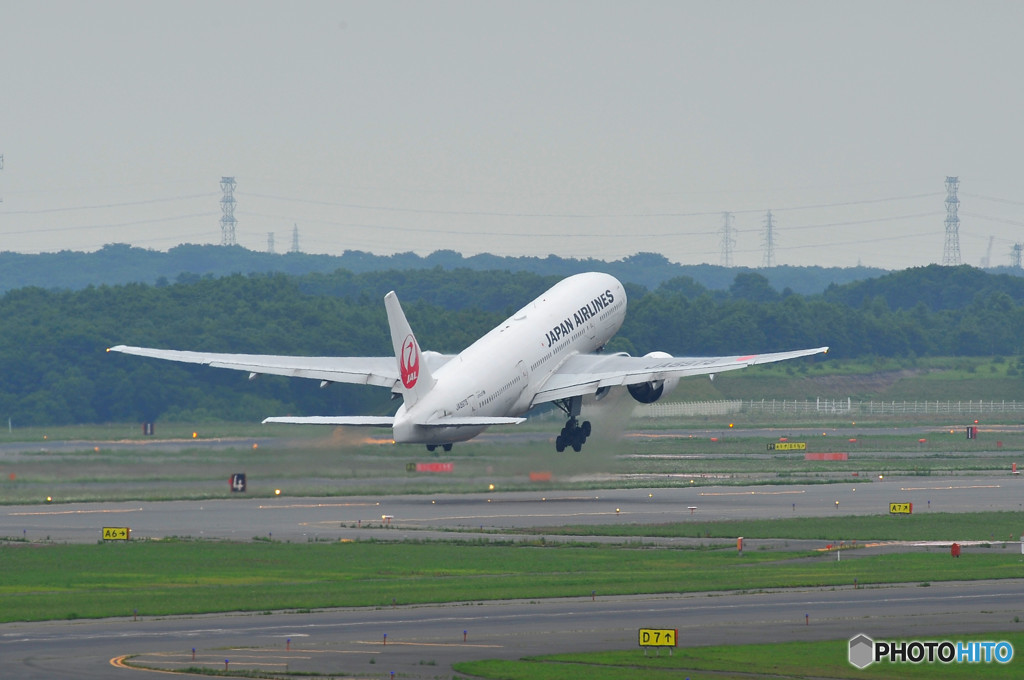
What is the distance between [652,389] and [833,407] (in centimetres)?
7723

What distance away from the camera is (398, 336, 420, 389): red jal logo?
68.2 meters

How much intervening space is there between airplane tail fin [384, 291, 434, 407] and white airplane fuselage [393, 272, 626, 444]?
Answer: 0.43 meters

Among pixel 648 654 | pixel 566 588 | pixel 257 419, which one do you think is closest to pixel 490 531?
pixel 566 588

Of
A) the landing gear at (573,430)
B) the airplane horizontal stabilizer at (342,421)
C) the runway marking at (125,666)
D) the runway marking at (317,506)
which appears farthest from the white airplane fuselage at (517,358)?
the runway marking at (125,666)

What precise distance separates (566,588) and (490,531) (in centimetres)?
1695

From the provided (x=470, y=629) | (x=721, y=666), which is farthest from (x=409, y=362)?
(x=721, y=666)

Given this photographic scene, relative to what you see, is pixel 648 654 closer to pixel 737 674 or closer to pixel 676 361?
pixel 737 674

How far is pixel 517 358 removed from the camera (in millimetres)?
78875

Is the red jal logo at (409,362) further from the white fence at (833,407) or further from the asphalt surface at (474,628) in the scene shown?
the white fence at (833,407)

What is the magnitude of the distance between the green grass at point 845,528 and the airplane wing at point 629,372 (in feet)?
46.4

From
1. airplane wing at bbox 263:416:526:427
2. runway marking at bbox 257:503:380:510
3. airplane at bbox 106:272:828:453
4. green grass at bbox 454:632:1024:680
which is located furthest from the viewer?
runway marking at bbox 257:503:380:510

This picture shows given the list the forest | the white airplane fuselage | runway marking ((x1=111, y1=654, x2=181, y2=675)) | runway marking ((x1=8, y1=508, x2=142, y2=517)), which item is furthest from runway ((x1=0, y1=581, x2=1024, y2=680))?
the forest

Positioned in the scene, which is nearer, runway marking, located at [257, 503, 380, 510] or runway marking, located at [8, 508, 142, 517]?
runway marking, located at [8, 508, 142, 517]

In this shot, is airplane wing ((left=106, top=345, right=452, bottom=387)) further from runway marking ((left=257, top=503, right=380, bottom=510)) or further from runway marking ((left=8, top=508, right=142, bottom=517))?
runway marking ((left=8, top=508, right=142, bottom=517))
